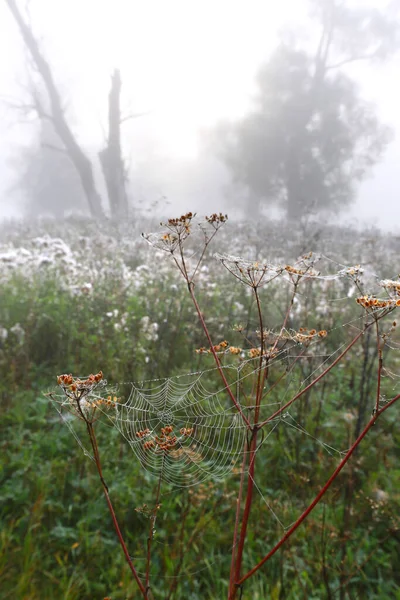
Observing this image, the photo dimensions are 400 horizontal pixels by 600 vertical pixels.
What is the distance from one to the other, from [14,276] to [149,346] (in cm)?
327

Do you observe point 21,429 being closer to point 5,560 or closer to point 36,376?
point 36,376

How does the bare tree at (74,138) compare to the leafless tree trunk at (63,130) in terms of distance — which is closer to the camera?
the bare tree at (74,138)

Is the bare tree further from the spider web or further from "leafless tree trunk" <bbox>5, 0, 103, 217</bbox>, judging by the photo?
the spider web

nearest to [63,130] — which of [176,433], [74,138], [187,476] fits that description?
[74,138]

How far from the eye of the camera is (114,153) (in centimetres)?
2716

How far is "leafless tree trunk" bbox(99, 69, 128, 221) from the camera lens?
2698 cm

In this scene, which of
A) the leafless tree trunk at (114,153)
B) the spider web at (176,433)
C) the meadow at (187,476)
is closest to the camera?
the spider web at (176,433)

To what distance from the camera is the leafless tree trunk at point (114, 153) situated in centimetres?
2698

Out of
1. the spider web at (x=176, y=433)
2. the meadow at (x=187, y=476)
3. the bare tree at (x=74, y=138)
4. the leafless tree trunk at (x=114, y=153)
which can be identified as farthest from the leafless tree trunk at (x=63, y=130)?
the spider web at (x=176, y=433)

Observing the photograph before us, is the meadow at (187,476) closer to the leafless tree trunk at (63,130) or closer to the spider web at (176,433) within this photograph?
the spider web at (176,433)

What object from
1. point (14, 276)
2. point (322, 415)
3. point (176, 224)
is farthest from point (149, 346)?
point (176, 224)

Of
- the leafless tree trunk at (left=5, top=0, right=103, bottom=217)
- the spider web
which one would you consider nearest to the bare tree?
the leafless tree trunk at (left=5, top=0, right=103, bottom=217)

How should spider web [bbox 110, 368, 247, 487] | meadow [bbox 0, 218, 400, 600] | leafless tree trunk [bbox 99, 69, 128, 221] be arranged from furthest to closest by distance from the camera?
1. leafless tree trunk [bbox 99, 69, 128, 221]
2. meadow [bbox 0, 218, 400, 600]
3. spider web [bbox 110, 368, 247, 487]

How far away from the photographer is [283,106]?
2828 cm
